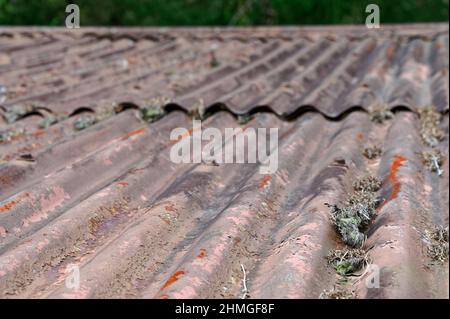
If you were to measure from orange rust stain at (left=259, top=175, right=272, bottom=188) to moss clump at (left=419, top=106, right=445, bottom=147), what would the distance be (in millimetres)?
939

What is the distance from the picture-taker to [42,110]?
3.30 meters

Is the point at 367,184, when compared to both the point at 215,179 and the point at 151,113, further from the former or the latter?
the point at 151,113

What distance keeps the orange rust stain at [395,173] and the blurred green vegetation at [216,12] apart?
11.1 m

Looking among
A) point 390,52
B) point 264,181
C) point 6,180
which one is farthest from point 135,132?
point 390,52

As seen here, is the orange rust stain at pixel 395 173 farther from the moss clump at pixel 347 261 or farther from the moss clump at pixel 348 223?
the moss clump at pixel 347 261

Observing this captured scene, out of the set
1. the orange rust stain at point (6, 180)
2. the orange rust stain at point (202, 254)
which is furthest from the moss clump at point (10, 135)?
the orange rust stain at point (202, 254)

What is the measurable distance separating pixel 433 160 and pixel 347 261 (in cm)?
101

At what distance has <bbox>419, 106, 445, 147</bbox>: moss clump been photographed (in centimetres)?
272

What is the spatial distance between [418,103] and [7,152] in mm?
2312

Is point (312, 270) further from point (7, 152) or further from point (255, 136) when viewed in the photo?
point (7, 152)

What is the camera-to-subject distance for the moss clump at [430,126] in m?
2.72

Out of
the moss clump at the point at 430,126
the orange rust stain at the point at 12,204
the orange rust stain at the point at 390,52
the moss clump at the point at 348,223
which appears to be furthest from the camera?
the orange rust stain at the point at 390,52
